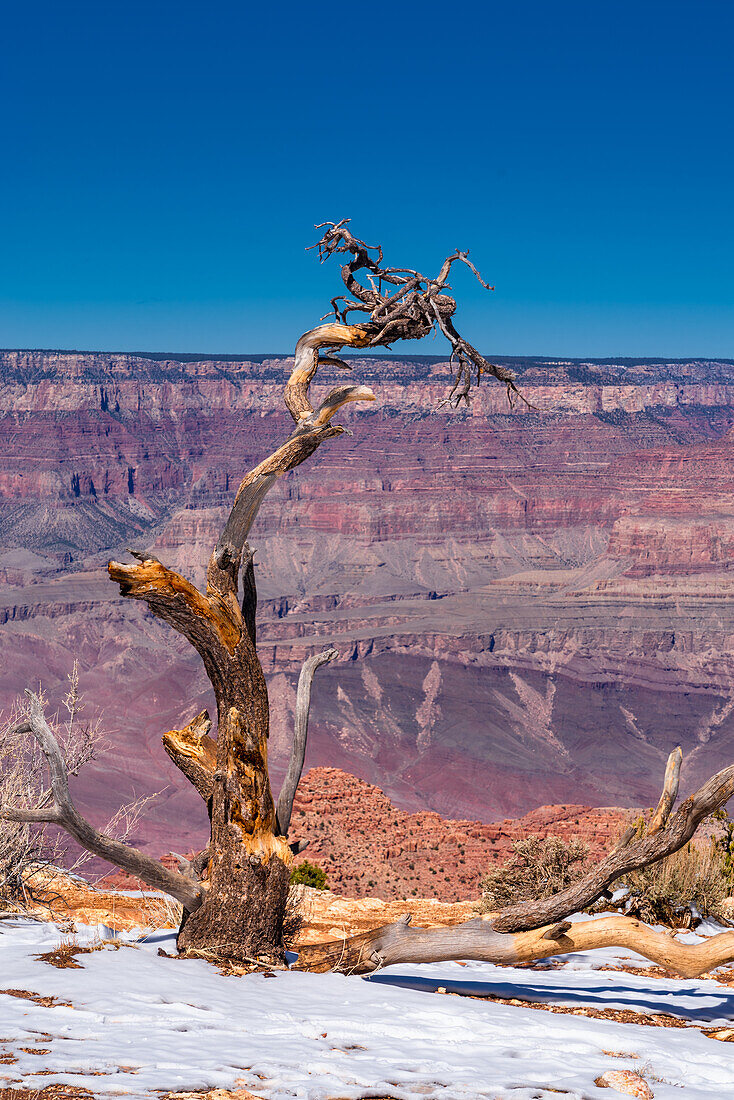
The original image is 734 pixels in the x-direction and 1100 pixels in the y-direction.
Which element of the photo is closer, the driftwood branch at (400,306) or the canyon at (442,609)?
the driftwood branch at (400,306)

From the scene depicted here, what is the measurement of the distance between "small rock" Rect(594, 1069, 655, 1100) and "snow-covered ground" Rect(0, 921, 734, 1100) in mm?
90

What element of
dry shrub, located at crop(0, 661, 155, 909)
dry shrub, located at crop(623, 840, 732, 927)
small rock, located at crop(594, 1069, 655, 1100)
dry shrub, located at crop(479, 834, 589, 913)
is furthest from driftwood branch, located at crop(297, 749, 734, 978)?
dry shrub, located at crop(479, 834, 589, 913)

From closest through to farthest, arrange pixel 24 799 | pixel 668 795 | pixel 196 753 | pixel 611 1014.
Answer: pixel 611 1014 < pixel 668 795 < pixel 196 753 < pixel 24 799

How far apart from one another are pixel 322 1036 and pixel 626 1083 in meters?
1.81

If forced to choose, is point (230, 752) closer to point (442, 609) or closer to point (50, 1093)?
point (50, 1093)

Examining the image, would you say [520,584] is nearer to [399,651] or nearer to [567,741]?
[399,651]

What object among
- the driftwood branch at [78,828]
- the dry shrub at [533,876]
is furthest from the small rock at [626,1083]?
the dry shrub at [533,876]

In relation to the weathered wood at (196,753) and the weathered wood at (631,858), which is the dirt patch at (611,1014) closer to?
the weathered wood at (631,858)

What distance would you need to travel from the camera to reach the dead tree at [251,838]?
7883 millimetres

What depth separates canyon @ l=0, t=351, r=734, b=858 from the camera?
104688 mm

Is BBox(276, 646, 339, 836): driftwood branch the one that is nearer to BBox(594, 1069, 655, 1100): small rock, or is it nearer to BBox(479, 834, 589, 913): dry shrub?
BBox(594, 1069, 655, 1100): small rock

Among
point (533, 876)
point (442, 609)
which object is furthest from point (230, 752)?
point (442, 609)

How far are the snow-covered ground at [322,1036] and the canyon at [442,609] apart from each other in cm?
5703

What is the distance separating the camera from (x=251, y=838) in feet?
26.9
